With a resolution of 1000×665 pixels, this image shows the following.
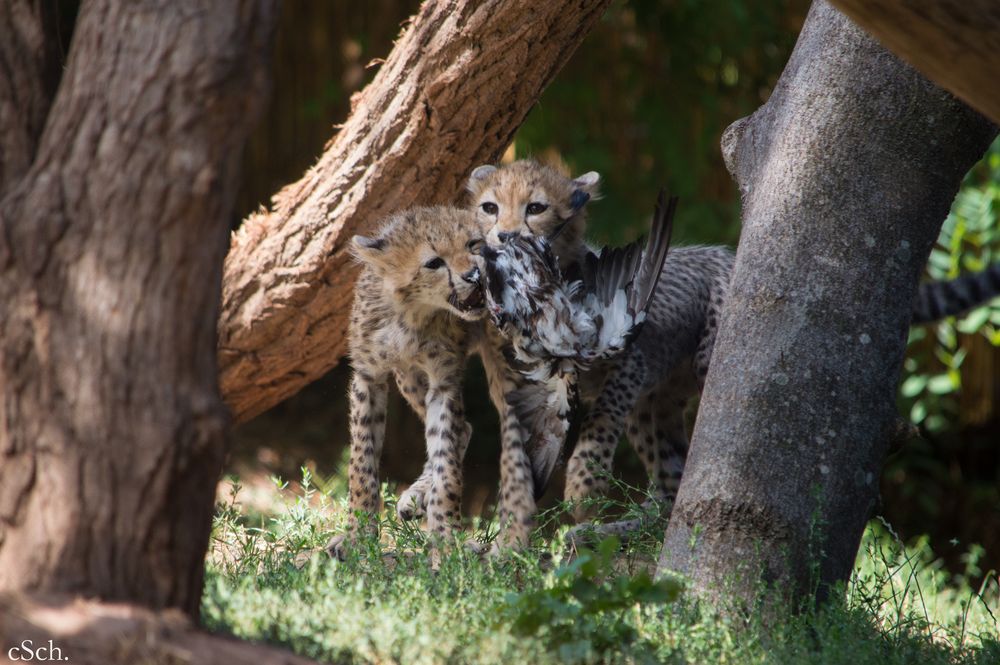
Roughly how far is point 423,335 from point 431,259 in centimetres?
28

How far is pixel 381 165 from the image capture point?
14.5 feet

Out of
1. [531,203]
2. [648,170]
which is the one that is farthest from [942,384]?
[531,203]

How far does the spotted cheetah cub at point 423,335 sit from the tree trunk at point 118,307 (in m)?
1.67

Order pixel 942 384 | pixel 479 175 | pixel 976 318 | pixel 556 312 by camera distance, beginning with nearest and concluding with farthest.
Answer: pixel 556 312 → pixel 479 175 → pixel 976 318 → pixel 942 384

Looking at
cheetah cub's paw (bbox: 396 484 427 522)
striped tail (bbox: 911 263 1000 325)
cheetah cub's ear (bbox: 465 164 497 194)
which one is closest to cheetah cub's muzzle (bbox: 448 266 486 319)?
cheetah cub's ear (bbox: 465 164 497 194)

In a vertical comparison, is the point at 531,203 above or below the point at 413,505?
above

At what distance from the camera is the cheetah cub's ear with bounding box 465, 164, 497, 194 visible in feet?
14.0

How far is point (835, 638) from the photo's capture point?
2742mm

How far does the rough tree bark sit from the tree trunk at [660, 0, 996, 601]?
27.9 inches

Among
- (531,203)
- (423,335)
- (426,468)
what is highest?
(531,203)

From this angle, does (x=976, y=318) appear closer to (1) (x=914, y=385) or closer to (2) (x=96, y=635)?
(1) (x=914, y=385)

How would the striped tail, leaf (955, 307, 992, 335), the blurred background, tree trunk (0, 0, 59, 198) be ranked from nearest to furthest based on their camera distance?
tree trunk (0, 0, 59, 198), the striped tail, leaf (955, 307, 992, 335), the blurred background

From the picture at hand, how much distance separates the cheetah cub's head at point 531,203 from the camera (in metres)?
4.13

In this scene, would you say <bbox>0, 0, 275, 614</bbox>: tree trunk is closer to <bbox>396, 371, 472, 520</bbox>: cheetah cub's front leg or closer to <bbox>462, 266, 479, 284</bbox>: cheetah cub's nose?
<bbox>462, 266, 479, 284</bbox>: cheetah cub's nose
